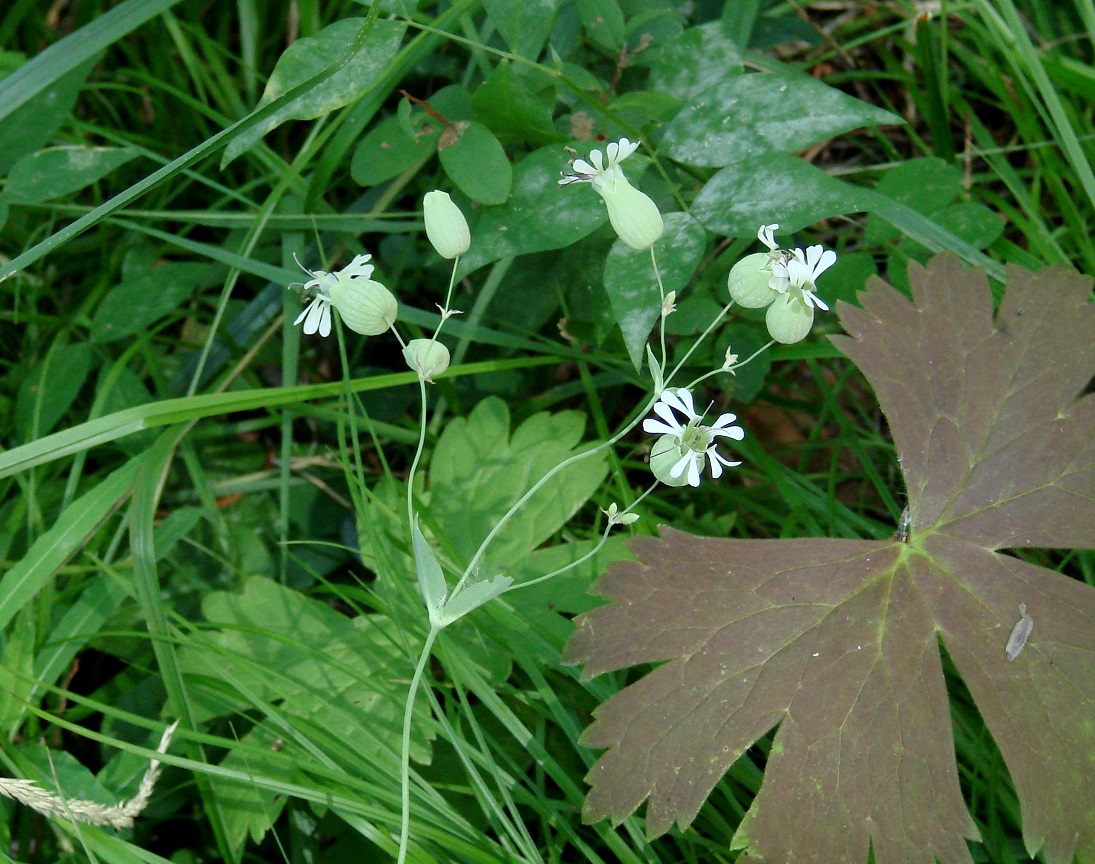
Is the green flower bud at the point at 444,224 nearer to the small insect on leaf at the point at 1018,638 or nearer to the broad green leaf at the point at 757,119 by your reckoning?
the broad green leaf at the point at 757,119

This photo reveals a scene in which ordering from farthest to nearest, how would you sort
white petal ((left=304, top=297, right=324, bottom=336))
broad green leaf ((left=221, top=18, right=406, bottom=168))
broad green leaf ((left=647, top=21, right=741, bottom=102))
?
broad green leaf ((left=647, top=21, right=741, bottom=102)) → broad green leaf ((left=221, top=18, right=406, bottom=168)) → white petal ((left=304, top=297, right=324, bottom=336))

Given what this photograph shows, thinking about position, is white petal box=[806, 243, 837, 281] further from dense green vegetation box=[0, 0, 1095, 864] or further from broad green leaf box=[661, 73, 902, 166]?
broad green leaf box=[661, 73, 902, 166]

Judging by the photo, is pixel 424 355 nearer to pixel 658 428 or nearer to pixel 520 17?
pixel 658 428

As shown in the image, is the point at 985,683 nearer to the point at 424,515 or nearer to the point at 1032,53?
the point at 424,515

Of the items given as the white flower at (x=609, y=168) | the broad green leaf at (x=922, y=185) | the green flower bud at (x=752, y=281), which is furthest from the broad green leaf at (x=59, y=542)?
the broad green leaf at (x=922, y=185)

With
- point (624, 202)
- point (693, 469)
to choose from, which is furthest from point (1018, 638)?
point (624, 202)

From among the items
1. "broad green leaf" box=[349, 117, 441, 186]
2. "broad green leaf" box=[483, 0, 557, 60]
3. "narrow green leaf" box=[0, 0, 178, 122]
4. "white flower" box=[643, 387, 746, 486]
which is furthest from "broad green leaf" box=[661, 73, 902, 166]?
"narrow green leaf" box=[0, 0, 178, 122]
